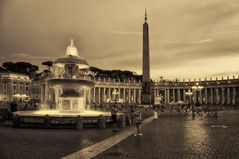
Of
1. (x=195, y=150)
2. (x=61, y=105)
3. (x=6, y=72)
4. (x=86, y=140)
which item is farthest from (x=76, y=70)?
(x=6, y=72)

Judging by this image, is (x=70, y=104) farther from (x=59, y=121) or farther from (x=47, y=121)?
(x=47, y=121)

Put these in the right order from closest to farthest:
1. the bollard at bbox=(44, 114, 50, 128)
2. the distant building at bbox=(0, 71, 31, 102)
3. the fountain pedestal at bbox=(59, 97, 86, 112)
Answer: the bollard at bbox=(44, 114, 50, 128), the fountain pedestal at bbox=(59, 97, 86, 112), the distant building at bbox=(0, 71, 31, 102)

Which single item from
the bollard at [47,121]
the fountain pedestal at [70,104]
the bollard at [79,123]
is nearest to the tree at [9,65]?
the fountain pedestal at [70,104]

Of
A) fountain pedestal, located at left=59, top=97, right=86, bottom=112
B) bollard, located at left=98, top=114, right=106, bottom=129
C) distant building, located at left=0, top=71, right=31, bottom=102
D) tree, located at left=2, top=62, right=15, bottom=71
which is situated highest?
tree, located at left=2, top=62, right=15, bottom=71

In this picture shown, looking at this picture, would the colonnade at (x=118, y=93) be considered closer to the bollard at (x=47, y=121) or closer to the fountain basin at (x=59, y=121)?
the fountain basin at (x=59, y=121)

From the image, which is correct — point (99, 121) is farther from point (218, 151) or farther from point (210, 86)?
point (210, 86)

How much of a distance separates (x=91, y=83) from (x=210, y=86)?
123692 millimetres

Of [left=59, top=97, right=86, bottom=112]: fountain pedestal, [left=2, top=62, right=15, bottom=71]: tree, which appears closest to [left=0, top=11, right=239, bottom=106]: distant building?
[left=2, top=62, right=15, bottom=71]: tree

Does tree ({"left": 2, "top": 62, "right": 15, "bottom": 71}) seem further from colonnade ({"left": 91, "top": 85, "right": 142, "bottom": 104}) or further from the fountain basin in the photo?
the fountain basin

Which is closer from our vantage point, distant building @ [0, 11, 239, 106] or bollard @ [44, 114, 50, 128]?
bollard @ [44, 114, 50, 128]

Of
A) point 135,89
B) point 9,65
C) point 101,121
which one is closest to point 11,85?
point 9,65

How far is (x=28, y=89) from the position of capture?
17650 cm

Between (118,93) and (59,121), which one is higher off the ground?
(118,93)

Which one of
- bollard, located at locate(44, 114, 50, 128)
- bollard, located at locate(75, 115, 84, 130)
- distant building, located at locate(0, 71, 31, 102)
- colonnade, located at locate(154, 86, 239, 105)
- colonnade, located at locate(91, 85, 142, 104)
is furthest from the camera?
distant building, located at locate(0, 71, 31, 102)
